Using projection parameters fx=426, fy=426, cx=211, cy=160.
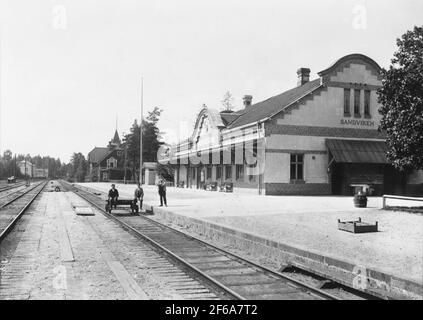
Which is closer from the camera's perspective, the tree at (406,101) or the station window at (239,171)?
the tree at (406,101)

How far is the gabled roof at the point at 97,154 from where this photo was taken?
5157 inches

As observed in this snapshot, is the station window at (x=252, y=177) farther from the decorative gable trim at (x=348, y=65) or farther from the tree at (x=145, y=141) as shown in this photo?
the tree at (x=145, y=141)

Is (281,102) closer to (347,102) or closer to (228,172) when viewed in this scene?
(347,102)

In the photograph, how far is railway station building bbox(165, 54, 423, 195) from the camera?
2852 cm

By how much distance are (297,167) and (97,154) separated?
113580mm

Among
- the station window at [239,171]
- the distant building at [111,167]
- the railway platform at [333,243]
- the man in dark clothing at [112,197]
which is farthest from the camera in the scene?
the distant building at [111,167]

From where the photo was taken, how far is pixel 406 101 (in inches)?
640

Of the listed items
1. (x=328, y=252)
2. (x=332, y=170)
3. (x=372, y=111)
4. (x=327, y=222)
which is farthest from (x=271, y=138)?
(x=328, y=252)

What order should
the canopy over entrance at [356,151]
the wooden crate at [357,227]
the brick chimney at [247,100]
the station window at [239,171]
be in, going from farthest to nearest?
the brick chimney at [247,100] → the station window at [239,171] → the canopy over entrance at [356,151] → the wooden crate at [357,227]

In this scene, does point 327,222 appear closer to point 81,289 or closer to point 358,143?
point 81,289

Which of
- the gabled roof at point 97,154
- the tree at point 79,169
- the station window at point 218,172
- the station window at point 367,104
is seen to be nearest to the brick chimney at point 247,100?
the station window at point 218,172

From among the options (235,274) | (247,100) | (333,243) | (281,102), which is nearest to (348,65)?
(281,102)

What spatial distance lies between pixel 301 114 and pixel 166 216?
14.9m

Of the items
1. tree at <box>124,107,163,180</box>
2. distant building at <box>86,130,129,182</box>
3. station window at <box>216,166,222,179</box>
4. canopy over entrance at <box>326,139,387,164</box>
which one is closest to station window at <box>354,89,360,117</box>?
canopy over entrance at <box>326,139,387,164</box>
